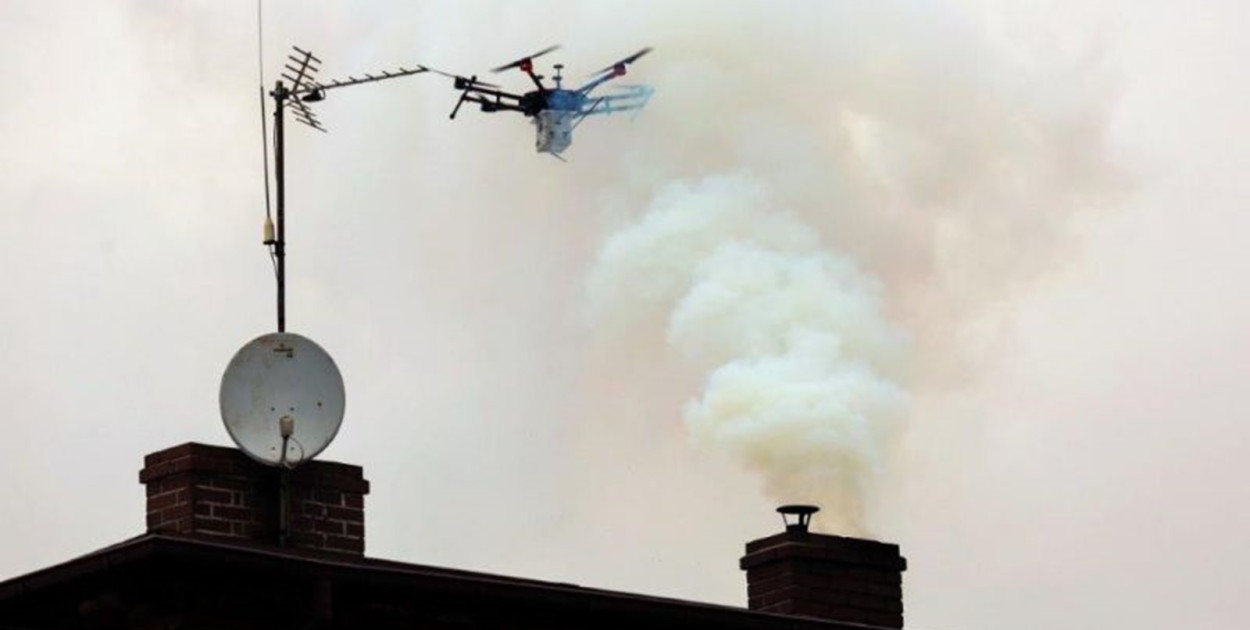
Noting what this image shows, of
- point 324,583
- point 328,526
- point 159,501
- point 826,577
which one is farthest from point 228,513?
point 826,577

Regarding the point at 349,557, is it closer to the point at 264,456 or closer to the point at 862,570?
the point at 264,456

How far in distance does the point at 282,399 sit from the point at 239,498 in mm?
952

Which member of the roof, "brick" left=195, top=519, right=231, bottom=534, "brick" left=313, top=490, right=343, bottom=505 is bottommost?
the roof

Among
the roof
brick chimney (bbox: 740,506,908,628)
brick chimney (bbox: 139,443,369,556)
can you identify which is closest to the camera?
the roof

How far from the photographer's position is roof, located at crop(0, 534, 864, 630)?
2052 cm

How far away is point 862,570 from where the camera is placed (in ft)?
90.8

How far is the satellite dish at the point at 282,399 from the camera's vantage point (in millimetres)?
24625

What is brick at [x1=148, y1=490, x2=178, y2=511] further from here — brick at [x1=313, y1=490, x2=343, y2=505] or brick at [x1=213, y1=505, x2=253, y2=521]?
brick at [x1=313, y1=490, x2=343, y2=505]

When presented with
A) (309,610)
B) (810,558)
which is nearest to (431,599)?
(309,610)

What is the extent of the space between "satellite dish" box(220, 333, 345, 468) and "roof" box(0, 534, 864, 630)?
224 cm

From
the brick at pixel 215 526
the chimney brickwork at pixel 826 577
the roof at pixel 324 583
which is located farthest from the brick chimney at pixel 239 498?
the chimney brickwork at pixel 826 577

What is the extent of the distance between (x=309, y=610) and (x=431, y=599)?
0.96m

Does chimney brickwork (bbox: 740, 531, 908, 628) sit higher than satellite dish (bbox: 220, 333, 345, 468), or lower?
lower

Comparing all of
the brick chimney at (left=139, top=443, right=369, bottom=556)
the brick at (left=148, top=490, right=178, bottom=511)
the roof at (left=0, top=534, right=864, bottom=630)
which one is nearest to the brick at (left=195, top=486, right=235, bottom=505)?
the brick chimney at (left=139, top=443, right=369, bottom=556)
